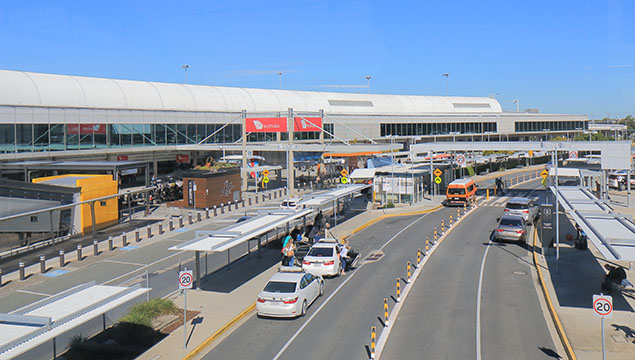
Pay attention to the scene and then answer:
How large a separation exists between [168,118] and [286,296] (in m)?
46.7

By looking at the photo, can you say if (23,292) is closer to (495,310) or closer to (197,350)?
(197,350)

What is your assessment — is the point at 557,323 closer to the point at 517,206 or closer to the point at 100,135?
the point at 517,206

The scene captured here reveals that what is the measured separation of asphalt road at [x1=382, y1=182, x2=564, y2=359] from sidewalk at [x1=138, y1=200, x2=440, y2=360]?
16.7 feet

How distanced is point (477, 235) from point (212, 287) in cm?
1725

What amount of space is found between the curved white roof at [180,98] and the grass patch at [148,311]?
4316 cm

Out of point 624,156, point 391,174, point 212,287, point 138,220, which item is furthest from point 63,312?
point 624,156

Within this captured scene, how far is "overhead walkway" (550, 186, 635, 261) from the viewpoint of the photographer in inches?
627

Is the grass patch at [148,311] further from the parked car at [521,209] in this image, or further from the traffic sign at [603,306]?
the parked car at [521,209]

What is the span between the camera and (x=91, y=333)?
1525 cm

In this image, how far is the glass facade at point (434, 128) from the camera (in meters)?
88.3

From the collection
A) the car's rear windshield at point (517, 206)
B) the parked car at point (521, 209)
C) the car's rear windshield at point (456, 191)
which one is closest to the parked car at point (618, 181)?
the car's rear windshield at point (456, 191)

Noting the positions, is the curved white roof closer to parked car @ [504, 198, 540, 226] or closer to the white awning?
the white awning

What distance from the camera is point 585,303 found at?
18.5 meters

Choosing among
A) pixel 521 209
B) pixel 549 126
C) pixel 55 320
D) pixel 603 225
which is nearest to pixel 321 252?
pixel 603 225
